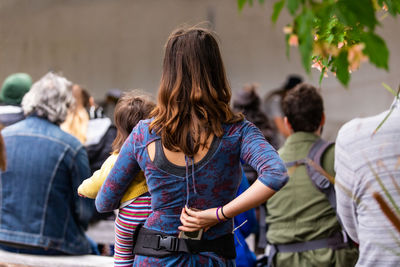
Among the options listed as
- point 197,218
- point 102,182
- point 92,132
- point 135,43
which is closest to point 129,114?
point 102,182

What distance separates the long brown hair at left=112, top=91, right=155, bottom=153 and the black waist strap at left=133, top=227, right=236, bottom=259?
1.91 feet

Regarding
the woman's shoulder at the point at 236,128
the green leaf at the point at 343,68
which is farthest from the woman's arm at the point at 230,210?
the green leaf at the point at 343,68

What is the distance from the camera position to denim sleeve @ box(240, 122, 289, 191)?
193 centimetres

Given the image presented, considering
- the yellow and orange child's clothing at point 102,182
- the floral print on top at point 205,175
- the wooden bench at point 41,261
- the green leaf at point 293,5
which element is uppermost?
the green leaf at point 293,5

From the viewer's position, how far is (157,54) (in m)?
8.62

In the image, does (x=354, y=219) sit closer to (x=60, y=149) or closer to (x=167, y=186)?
(x=167, y=186)

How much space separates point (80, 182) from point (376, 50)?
2514 millimetres

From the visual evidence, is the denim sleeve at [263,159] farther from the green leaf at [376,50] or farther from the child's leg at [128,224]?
the green leaf at [376,50]

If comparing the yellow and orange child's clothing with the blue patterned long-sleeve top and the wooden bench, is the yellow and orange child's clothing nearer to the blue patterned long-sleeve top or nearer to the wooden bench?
Result: the blue patterned long-sleeve top

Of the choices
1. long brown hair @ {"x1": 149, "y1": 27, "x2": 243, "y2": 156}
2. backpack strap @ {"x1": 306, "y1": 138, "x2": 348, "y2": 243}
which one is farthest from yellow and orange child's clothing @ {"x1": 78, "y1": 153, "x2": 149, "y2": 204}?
backpack strap @ {"x1": 306, "y1": 138, "x2": 348, "y2": 243}

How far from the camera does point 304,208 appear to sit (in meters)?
3.27

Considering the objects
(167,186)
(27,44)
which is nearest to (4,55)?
(27,44)

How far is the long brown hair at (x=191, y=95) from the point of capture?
2.03 m

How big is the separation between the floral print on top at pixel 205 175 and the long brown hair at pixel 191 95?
0.16 feet
